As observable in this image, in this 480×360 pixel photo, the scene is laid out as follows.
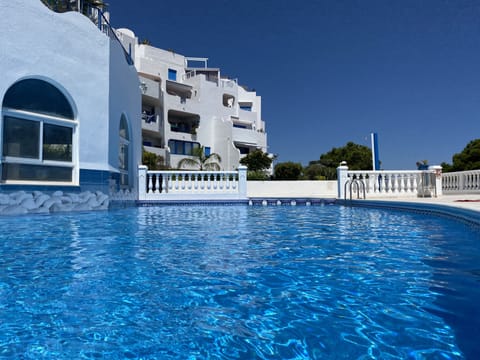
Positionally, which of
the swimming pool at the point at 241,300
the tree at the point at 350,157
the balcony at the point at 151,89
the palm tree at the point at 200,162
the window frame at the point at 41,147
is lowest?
the swimming pool at the point at 241,300

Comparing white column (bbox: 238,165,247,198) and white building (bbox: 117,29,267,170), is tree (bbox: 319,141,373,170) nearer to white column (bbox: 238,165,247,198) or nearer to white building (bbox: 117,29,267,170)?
white building (bbox: 117,29,267,170)

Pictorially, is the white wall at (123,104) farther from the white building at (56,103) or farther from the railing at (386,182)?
the railing at (386,182)

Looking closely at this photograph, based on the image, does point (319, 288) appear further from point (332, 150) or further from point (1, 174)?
point (332, 150)

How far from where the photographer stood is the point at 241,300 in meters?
2.35

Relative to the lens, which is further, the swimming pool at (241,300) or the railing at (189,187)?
the railing at (189,187)

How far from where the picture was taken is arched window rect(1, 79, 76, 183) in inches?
331

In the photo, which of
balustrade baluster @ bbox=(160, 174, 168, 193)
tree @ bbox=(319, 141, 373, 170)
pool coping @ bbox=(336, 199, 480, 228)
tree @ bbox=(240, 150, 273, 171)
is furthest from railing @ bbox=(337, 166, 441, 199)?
tree @ bbox=(319, 141, 373, 170)

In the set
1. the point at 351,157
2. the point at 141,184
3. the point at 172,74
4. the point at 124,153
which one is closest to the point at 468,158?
the point at 351,157

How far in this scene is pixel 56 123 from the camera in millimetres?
9297

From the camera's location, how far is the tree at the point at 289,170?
35062 mm

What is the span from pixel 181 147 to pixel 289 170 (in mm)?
13013

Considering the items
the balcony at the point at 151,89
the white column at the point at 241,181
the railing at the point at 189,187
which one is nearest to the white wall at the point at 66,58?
the railing at the point at 189,187

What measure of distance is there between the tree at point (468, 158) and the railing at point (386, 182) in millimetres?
26657

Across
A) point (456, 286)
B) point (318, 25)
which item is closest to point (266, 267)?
point (456, 286)
